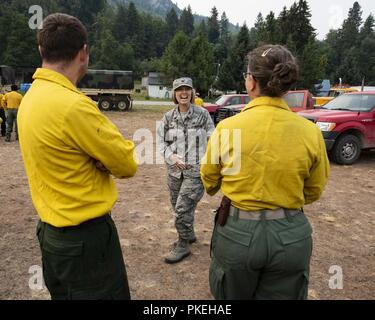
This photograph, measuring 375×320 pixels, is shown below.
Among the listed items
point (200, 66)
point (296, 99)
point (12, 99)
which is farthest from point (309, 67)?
point (12, 99)

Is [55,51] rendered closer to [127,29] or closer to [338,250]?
[338,250]

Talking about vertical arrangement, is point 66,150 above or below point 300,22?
below

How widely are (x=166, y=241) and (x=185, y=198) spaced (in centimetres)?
96

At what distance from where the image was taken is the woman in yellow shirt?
1.75 m

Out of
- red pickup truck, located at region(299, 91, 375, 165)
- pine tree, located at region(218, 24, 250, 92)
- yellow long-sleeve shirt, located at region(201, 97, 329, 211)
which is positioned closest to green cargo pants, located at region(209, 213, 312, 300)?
yellow long-sleeve shirt, located at region(201, 97, 329, 211)

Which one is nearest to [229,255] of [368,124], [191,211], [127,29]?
[191,211]

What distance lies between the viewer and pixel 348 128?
28.0 ft

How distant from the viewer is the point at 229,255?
1.83m

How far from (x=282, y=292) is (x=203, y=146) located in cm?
206

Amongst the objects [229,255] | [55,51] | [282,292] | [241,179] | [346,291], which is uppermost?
[55,51]

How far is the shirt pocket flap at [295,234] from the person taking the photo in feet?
5.86

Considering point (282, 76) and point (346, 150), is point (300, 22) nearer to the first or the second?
point (346, 150)
